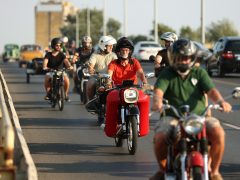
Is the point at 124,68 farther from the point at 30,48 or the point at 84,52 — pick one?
the point at 30,48

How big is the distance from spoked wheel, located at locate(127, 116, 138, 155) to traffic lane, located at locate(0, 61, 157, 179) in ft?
0.48

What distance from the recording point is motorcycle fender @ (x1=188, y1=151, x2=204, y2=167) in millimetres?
8633

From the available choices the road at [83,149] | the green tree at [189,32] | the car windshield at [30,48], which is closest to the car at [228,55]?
the road at [83,149]

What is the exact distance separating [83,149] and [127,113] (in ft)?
4.12

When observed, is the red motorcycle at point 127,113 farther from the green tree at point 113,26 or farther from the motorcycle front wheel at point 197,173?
the green tree at point 113,26

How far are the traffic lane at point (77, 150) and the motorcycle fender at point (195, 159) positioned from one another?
3183 millimetres

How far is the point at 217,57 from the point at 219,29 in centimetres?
7895

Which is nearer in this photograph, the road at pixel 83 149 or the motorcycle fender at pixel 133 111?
the road at pixel 83 149

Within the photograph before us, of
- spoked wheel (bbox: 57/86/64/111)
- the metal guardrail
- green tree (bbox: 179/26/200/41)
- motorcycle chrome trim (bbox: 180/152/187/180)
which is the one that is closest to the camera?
motorcycle chrome trim (bbox: 180/152/187/180)

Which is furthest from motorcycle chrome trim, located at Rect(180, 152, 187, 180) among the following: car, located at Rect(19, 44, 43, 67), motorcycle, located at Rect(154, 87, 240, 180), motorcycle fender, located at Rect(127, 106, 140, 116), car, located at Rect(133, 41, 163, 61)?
car, located at Rect(133, 41, 163, 61)

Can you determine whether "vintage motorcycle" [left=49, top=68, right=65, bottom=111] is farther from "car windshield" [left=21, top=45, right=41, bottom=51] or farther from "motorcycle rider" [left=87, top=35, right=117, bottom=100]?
"car windshield" [left=21, top=45, right=41, bottom=51]

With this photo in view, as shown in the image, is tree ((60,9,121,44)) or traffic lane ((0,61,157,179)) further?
tree ((60,9,121,44))

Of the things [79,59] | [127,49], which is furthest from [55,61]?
[127,49]

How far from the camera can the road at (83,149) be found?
12.3 metres
